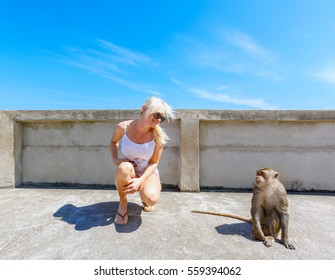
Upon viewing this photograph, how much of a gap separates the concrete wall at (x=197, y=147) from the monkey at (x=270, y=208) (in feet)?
5.52

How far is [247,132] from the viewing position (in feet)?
12.3

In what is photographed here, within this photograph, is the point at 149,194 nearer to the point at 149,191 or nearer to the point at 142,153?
the point at 149,191

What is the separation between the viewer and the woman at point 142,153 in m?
2.17

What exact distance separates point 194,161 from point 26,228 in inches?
97.5

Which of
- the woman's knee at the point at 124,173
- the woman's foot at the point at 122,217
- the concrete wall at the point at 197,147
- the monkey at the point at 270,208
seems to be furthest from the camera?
the concrete wall at the point at 197,147

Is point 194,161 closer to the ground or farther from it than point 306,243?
farther from it

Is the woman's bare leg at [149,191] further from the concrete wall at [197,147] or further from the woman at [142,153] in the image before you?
the concrete wall at [197,147]

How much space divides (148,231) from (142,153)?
815 millimetres

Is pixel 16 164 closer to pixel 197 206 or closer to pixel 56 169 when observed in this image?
pixel 56 169

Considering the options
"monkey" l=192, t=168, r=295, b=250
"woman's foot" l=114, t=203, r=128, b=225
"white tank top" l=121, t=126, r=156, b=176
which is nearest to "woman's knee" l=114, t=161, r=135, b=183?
"white tank top" l=121, t=126, r=156, b=176

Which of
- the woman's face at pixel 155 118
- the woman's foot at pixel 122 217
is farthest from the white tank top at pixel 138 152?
the woman's foot at pixel 122 217

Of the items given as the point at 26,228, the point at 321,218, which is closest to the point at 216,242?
the point at 321,218

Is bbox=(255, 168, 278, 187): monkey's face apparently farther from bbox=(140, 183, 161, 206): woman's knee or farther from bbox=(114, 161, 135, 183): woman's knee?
bbox=(114, 161, 135, 183): woman's knee
